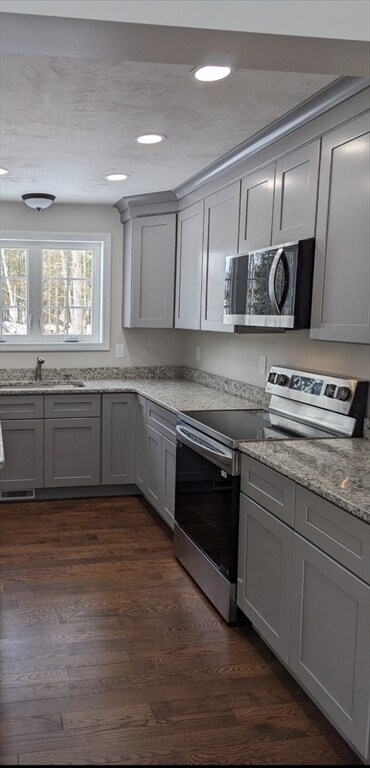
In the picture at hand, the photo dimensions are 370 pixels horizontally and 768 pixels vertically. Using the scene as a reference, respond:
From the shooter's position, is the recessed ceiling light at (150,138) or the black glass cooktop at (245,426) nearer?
the black glass cooktop at (245,426)

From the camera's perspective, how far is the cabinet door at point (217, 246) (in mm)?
3553

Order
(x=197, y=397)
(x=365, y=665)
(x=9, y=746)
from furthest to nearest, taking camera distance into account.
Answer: (x=197, y=397)
(x=9, y=746)
(x=365, y=665)

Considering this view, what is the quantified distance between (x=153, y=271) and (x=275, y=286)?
7.16 feet

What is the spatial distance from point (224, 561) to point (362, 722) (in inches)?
43.0

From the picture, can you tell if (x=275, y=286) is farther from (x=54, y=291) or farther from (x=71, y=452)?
(x=54, y=291)

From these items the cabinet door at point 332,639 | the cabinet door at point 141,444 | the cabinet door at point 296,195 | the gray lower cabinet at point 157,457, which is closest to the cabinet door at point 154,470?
the gray lower cabinet at point 157,457

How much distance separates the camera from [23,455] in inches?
179

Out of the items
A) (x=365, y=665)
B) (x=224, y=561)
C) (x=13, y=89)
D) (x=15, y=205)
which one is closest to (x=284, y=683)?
(x=224, y=561)

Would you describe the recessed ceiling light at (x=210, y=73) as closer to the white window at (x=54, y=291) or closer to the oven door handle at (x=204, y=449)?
the oven door handle at (x=204, y=449)

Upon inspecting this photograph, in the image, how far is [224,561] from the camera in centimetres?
278

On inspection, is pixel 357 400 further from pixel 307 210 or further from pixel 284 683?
pixel 284 683

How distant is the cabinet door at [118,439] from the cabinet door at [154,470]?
404mm

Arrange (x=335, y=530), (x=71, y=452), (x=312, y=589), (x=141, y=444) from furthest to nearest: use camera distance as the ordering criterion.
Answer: (x=71, y=452) → (x=141, y=444) → (x=312, y=589) → (x=335, y=530)

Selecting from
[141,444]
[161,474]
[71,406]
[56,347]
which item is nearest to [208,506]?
[161,474]
